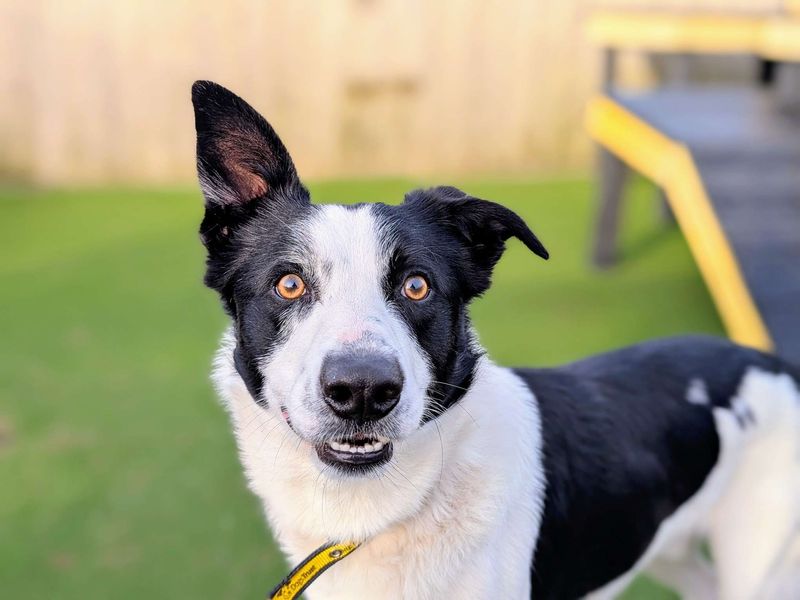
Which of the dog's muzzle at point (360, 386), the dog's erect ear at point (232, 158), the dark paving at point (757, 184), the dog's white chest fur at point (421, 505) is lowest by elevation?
the dark paving at point (757, 184)

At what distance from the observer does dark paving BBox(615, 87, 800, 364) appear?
4438 mm

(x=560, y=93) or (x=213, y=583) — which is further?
(x=560, y=93)

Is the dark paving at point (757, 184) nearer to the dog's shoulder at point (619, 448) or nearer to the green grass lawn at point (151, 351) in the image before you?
the green grass lawn at point (151, 351)

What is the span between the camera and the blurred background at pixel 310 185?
400cm

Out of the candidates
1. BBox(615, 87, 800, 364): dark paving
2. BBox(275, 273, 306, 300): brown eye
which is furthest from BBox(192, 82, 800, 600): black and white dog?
BBox(615, 87, 800, 364): dark paving

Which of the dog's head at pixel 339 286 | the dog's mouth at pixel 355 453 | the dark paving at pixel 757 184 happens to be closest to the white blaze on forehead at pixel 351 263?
the dog's head at pixel 339 286

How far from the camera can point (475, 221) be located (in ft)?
7.70

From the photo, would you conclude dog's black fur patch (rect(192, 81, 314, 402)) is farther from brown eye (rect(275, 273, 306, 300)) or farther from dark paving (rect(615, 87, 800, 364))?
dark paving (rect(615, 87, 800, 364))

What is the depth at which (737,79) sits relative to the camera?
891cm

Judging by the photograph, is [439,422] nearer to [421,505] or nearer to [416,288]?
[421,505]

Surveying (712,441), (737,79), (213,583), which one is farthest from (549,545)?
(737,79)

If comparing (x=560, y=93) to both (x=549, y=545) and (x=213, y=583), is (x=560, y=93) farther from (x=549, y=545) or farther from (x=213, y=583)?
(x=549, y=545)

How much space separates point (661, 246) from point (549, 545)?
16.9ft

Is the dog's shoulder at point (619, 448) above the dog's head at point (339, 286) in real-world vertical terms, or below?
below
